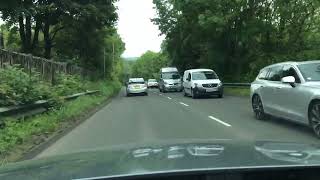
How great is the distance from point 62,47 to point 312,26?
21568 millimetres

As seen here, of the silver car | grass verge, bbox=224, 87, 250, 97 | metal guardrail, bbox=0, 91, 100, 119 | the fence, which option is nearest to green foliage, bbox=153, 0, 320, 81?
grass verge, bbox=224, 87, 250, 97

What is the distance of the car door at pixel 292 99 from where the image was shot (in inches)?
520

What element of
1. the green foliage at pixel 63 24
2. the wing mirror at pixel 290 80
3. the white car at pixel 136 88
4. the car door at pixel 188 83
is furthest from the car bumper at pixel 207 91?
the wing mirror at pixel 290 80

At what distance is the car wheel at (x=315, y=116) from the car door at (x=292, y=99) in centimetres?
32

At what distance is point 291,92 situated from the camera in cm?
1387

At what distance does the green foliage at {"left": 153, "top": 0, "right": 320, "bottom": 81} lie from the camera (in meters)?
41.3

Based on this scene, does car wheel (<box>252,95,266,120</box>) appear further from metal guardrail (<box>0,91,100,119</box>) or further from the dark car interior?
the dark car interior

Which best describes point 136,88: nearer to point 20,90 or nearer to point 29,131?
point 20,90

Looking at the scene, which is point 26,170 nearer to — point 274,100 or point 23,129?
point 23,129

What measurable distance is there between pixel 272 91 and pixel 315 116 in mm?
2941

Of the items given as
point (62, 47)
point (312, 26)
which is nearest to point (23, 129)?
point (312, 26)

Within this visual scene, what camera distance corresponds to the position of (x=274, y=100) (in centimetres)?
1505

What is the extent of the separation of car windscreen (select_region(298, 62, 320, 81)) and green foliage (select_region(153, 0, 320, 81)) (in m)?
22.9

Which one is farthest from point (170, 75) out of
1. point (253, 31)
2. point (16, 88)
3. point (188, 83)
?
point (16, 88)
